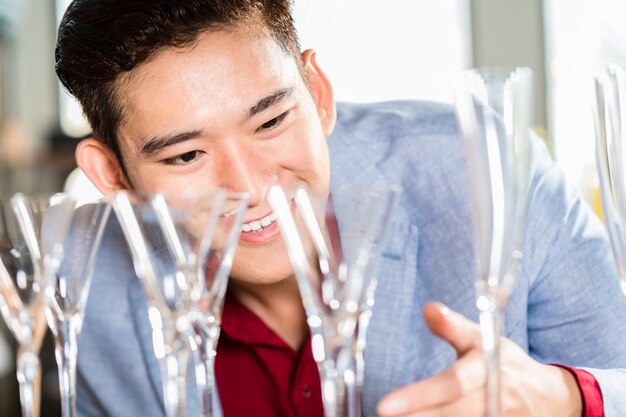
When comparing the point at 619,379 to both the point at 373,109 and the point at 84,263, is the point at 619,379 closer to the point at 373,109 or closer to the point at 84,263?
the point at 84,263

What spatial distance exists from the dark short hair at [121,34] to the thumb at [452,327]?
73 centimetres

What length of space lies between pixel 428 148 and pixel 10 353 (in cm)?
311

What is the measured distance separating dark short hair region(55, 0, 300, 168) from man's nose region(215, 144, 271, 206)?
206mm

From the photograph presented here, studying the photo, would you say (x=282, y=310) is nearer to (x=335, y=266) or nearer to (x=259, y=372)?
(x=259, y=372)

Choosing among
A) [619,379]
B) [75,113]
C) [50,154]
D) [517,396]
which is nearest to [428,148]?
[619,379]

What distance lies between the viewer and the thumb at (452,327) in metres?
1.02

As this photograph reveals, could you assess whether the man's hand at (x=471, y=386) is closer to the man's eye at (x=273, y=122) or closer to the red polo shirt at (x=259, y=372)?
the man's eye at (x=273, y=122)

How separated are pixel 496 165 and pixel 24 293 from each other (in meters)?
0.54

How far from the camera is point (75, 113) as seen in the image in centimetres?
598

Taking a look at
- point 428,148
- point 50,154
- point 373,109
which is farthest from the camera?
point 50,154

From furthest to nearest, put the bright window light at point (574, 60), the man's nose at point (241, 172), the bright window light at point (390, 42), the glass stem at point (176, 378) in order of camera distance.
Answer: the bright window light at point (390, 42)
the bright window light at point (574, 60)
the man's nose at point (241, 172)
the glass stem at point (176, 378)

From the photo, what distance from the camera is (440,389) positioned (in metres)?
1.02

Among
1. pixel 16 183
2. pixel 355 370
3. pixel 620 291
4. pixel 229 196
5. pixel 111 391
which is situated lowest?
pixel 16 183


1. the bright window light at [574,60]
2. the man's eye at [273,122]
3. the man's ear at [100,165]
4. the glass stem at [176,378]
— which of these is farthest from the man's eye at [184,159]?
the bright window light at [574,60]
